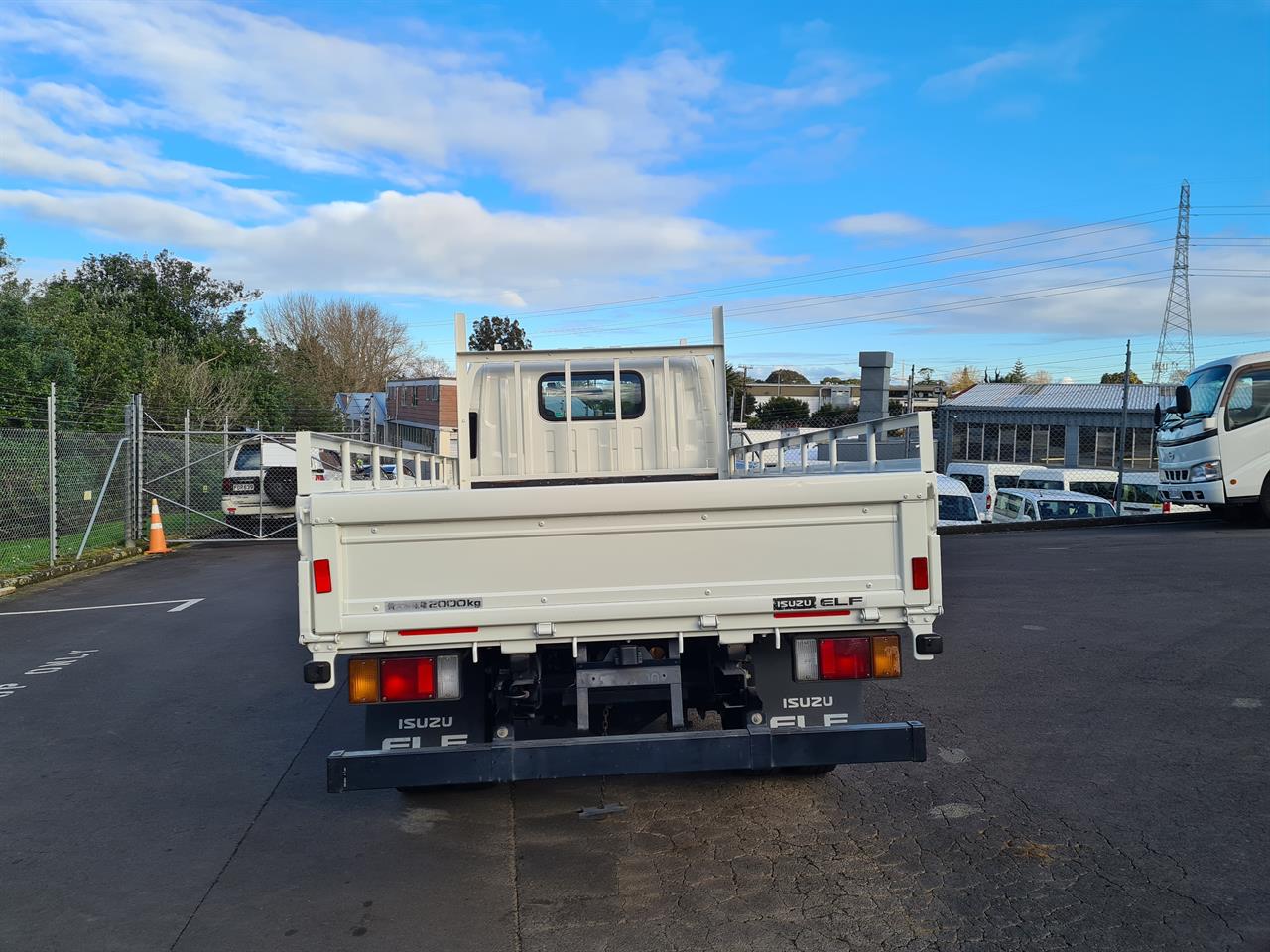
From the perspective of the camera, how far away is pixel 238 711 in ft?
24.2

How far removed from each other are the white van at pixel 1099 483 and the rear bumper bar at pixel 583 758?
89.4 ft

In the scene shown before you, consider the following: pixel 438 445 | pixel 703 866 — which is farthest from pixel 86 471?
pixel 703 866

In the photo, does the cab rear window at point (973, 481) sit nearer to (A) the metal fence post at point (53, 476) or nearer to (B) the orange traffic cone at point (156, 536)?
(B) the orange traffic cone at point (156, 536)

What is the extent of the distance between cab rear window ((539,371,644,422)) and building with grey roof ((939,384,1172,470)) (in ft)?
143

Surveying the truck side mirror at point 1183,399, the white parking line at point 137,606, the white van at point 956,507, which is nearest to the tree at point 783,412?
the white van at point 956,507

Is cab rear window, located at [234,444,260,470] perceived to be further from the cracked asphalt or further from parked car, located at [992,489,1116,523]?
parked car, located at [992,489,1116,523]

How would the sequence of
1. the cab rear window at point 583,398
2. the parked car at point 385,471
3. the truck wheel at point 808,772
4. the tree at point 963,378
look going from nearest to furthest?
the truck wheel at point 808,772 → the parked car at point 385,471 → the cab rear window at point 583,398 → the tree at point 963,378

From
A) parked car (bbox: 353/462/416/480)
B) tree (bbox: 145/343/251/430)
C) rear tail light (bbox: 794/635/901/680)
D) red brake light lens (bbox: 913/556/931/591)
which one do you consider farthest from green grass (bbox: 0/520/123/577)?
red brake light lens (bbox: 913/556/931/591)

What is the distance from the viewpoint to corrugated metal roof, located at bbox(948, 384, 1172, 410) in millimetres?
48812

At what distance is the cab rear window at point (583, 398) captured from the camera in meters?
7.88

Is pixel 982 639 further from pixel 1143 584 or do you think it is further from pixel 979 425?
pixel 979 425

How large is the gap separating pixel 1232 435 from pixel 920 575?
581 inches

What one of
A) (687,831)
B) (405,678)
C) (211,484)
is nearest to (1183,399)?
(687,831)

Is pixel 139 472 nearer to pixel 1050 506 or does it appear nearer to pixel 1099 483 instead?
pixel 1050 506
